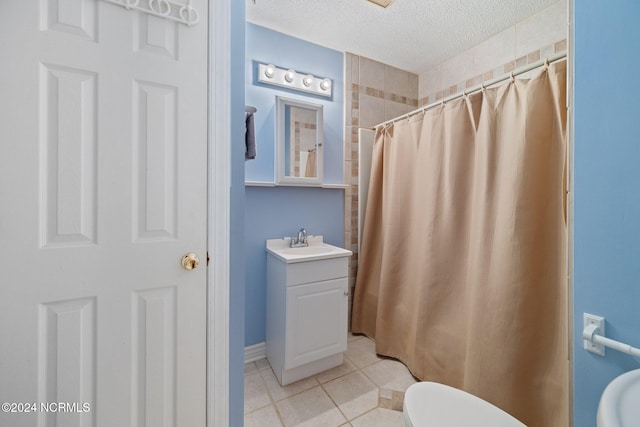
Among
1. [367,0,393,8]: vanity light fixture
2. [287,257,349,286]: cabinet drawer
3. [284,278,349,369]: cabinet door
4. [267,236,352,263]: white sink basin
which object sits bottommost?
[284,278,349,369]: cabinet door

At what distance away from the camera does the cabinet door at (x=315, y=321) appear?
1578 millimetres

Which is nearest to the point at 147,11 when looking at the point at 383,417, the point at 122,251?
the point at 122,251

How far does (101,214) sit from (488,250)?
1722 millimetres

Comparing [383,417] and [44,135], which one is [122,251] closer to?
[44,135]

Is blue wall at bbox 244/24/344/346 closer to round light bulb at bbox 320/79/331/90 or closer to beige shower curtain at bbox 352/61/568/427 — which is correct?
round light bulb at bbox 320/79/331/90

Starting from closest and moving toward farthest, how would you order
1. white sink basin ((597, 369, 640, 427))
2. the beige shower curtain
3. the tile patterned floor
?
white sink basin ((597, 369, 640, 427)), the beige shower curtain, the tile patterned floor

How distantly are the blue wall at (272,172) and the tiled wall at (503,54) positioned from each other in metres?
0.96

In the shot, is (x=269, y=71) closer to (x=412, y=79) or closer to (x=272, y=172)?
(x=272, y=172)

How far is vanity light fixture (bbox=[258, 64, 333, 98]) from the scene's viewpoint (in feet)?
6.08

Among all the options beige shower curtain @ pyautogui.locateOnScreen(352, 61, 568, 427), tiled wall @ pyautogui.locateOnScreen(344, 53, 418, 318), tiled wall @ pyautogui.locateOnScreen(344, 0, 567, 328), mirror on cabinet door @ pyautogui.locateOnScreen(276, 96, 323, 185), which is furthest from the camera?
tiled wall @ pyautogui.locateOnScreen(344, 53, 418, 318)

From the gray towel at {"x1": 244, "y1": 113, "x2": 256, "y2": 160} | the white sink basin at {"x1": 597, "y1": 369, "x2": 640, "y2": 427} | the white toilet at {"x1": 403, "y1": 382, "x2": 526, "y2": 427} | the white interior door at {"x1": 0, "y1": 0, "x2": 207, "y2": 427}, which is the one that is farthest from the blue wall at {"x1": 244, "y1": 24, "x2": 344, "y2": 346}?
the white sink basin at {"x1": 597, "y1": 369, "x2": 640, "y2": 427}

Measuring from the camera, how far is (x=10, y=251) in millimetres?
715

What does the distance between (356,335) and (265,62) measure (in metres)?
2.35

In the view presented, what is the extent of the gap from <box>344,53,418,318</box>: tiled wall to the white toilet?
4.44ft
